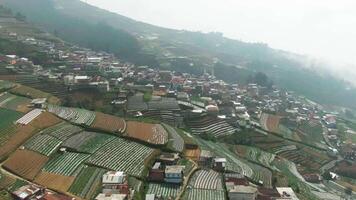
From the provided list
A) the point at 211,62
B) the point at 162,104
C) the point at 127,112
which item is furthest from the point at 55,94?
the point at 211,62

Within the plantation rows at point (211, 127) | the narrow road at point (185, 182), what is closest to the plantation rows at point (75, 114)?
the narrow road at point (185, 182)

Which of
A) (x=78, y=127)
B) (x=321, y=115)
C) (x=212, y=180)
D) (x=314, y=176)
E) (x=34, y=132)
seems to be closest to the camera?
(x=212, y=180)

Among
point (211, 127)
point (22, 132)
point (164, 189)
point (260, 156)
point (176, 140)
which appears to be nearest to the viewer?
point (164, 189)

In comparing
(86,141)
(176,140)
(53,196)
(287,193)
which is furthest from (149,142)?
(287,193)

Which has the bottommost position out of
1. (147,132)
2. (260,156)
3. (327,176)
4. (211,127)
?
(327,176)

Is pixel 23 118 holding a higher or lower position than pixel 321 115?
higher

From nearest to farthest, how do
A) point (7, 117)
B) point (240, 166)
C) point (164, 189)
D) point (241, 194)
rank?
point (241, 194), point (164, 189), point (7, 117), point (240, 166)

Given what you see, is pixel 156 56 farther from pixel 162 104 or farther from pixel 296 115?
pixel 162 104

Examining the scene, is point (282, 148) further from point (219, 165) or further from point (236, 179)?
point (236, 179)
